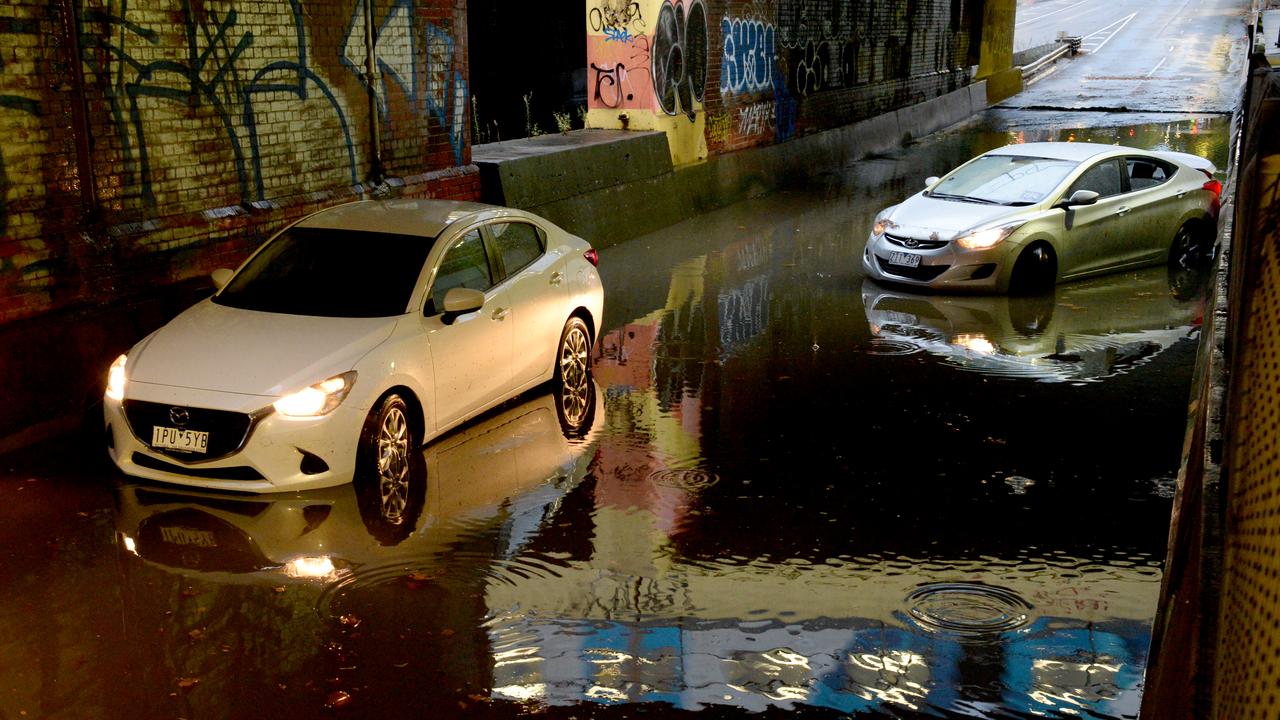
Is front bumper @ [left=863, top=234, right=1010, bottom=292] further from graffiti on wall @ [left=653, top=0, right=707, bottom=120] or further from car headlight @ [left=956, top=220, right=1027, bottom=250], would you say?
graffiti on wall @ [left=653, top=0, right=707, bottom=120]

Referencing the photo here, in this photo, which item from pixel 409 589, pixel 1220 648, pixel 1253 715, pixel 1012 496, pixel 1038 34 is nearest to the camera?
pixel 1253 715

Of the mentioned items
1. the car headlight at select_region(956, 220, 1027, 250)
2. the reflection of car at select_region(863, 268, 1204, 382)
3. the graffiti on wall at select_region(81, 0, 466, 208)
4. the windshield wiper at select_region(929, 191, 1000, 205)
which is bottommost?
the reflection of car at select_region(863, 268, 1204, 382)

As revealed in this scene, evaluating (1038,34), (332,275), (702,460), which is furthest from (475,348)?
(1038,34)

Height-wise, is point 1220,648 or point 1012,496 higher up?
point 1220,648

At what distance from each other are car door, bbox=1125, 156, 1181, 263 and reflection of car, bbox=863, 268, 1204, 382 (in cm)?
33

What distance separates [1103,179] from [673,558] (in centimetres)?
982

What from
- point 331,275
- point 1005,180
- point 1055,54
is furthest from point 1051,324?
point 1055,54

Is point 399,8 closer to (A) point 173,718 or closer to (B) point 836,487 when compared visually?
(B) point 836,487

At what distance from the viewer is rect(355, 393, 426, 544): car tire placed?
7.54 m

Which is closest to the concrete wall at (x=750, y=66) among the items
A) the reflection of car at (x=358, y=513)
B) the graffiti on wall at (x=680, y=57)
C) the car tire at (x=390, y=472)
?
the graffiti on wall at (x=680, y=57)

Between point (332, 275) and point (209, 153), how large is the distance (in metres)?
3.03

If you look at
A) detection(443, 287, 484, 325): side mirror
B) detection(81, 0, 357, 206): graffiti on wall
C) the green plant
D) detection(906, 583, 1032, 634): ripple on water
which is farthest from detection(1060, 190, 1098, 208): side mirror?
the green plant

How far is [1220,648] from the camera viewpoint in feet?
9.81

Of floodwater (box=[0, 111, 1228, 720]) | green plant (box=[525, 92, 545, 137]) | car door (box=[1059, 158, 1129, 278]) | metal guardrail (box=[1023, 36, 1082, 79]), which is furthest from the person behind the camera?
metal guardrail (box=[1023, 36, 1082, 79])
